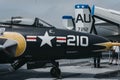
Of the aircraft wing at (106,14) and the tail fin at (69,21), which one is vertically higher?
the aircraft wing at (106,14)

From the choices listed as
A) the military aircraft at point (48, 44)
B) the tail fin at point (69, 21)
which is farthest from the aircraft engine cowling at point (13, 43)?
the tail fin at point (69, 21)

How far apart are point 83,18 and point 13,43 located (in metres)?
15.3

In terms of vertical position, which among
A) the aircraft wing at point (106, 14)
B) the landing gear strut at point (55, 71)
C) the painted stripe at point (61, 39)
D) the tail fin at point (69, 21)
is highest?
the aircraft wing at point (106, 14)

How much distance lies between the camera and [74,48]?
13.0 meters

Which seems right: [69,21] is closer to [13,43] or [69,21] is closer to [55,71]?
[55,71]

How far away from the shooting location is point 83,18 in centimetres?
2727

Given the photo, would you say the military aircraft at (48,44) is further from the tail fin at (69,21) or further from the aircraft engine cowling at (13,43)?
the tail fin at (69,21)

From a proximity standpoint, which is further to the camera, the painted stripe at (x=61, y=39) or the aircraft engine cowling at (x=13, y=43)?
the painted stripe at (x=61, y=39)

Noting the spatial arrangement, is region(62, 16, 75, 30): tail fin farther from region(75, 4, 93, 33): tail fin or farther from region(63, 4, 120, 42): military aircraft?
region(75, 4, 93, 33): tail fin

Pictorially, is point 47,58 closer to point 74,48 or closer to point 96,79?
point 74,48

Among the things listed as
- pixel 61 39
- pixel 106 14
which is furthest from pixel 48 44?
pixel 106 14

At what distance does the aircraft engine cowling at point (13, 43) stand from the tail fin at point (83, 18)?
13322 millimetres

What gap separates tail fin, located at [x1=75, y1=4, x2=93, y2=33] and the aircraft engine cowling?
1332cm

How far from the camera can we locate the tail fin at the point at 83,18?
1028 inches
